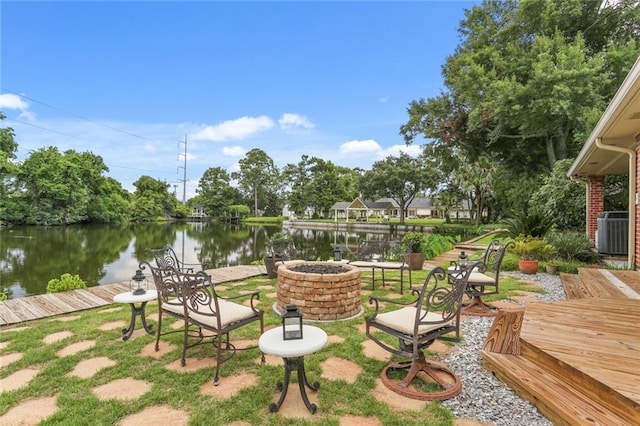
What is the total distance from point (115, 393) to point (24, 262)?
39.3 feet

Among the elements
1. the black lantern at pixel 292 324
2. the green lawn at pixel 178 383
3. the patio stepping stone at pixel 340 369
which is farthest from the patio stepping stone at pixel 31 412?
the patio stepping stone at pixel 340 369

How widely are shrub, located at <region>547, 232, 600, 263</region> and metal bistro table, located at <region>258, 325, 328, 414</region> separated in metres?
6.70

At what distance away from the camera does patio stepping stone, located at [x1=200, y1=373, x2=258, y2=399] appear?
7.20ft

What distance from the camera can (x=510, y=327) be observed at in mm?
2623

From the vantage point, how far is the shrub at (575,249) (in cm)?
637

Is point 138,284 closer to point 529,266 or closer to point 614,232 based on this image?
point 529,266

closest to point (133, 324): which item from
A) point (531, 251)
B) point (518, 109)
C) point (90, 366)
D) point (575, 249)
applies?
point (90, 366)

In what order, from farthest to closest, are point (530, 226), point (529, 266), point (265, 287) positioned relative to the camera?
1. point (530, 226)
2. point (529, 266)
3. point (265, 287)

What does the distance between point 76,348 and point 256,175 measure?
4343 centimetres

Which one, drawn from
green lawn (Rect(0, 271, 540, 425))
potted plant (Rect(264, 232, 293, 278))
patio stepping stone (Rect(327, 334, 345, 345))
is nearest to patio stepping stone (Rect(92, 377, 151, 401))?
green lawn (Rect(0, 271, 540, 425))

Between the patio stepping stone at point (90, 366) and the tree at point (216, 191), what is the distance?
43786 millimetres

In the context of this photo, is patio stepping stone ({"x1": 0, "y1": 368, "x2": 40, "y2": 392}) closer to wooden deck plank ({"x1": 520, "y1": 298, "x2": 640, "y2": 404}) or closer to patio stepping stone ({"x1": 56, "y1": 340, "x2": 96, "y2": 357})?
patio stepping stone ({"x1": 56, "y1": 340, "x2": 96, "y2": 357})

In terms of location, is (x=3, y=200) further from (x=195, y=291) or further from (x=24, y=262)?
(x=195, y=291)

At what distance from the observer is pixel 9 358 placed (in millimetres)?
2775
